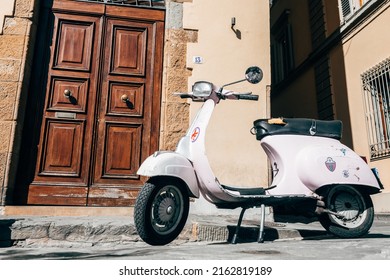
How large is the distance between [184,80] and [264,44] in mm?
1487

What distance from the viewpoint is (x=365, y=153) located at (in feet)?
23.9

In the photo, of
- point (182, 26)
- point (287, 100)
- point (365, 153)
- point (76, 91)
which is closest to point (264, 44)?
point (182, 26)

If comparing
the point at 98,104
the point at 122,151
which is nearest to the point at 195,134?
the point at 122,151

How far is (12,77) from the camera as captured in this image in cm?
460

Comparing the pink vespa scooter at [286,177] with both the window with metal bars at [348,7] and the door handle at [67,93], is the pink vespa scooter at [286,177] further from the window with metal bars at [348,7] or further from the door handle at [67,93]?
the window with metal bars at [348,7]

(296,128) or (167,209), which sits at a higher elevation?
(296,128)

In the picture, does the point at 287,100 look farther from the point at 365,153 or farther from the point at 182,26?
the point at 182,26

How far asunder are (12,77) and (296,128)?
3893 millimetres

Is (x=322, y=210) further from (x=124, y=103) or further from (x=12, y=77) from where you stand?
(x=12, y=77)

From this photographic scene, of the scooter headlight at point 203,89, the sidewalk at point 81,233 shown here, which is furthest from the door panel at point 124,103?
the scooter headlight at point 203,89

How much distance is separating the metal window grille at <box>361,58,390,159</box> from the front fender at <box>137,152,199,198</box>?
537 centimetres

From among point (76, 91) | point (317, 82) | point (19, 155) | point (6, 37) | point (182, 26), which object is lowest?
point (19, 155)

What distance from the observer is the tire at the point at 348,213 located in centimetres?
302
